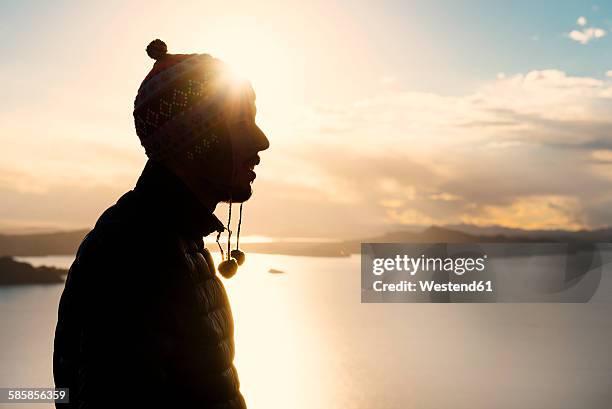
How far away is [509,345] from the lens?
176 meters

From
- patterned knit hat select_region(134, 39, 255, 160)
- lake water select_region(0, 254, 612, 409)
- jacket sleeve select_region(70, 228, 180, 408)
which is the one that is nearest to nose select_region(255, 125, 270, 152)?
patterned knit hat select_region(134, 39, 255, 160)

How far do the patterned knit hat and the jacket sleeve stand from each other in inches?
23.6

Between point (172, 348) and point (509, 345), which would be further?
point (509, 345)

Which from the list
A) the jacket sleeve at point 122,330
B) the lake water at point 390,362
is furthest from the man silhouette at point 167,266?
the lake water at point 390,362

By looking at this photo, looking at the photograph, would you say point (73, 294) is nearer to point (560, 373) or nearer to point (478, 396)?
point (478, 396)

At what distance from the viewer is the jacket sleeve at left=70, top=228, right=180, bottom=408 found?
7.28ft

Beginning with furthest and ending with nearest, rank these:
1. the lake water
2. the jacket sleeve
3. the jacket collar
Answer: the lake water
the jacket collar
the jacket sleeve

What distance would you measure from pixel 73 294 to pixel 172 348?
16.5 inches

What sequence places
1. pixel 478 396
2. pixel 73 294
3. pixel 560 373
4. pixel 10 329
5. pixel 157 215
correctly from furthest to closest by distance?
pixel 10 329 → pixel 560 373 → pixel 478 396 → pixel 157 215 → pixel 73 294

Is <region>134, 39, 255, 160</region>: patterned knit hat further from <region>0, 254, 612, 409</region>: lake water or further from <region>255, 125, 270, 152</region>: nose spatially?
<region>0, 254, 612, 409</region>: lake water

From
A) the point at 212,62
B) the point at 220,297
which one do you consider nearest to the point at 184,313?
the point at 220,297

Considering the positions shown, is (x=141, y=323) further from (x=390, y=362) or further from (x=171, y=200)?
(x=390, y=362)

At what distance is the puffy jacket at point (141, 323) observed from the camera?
223cm

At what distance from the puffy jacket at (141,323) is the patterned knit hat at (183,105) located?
10.8 inches
